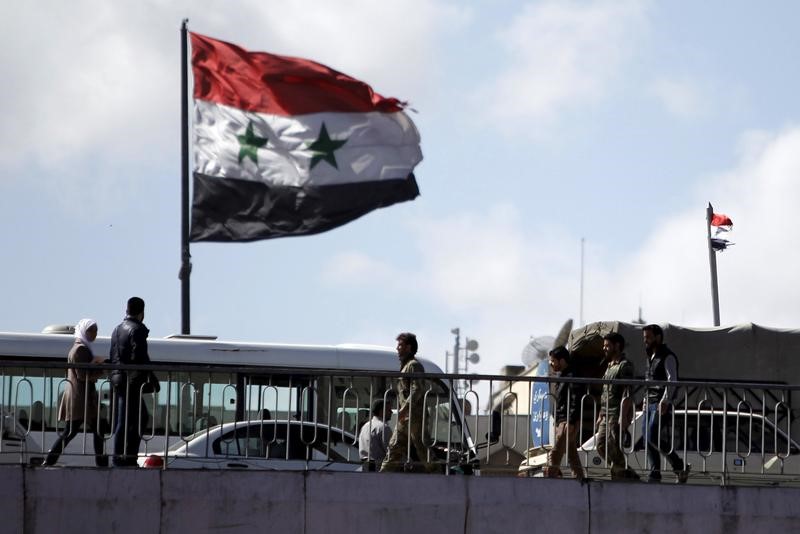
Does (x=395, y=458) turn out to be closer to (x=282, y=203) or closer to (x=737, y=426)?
(x=737, y=426)

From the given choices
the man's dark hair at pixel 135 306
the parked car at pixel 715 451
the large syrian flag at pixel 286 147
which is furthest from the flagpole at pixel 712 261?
the man's dark hair at pixel 135 306

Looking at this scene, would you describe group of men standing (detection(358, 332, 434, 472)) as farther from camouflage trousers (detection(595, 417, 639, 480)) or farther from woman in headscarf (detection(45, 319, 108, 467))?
woman in headscarf (detection(45, 319, 108, 467))

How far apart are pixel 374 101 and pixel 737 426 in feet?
30.2

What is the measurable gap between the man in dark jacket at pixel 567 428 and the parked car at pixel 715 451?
13cm

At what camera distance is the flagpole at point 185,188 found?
75.9 ft

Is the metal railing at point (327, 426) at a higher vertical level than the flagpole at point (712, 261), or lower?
lower

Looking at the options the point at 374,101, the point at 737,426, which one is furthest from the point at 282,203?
the point at 737,426

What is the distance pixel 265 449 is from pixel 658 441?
3945 mm

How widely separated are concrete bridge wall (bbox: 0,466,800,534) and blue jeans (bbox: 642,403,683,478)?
0.38 meters

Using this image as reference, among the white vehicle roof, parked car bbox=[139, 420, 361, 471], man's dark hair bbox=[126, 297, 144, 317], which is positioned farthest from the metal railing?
the white vehicle roof

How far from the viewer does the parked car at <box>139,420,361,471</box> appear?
15766 mm

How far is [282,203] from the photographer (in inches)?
898

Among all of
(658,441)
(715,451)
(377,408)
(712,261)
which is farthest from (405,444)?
(712,261)

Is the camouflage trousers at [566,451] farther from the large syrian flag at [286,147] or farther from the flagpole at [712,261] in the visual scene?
the flagpole at [712,261]
